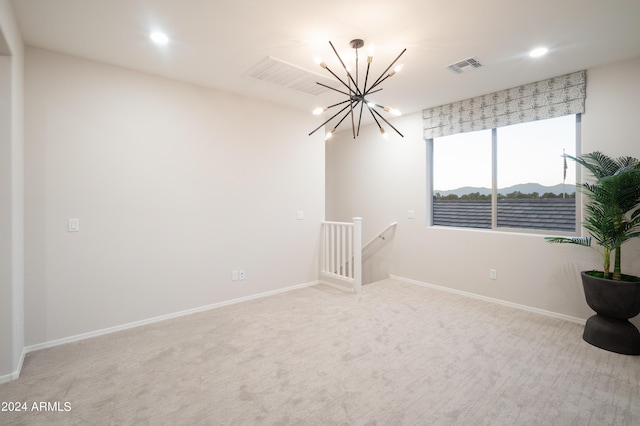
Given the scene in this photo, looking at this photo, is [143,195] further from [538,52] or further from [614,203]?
[614,203]

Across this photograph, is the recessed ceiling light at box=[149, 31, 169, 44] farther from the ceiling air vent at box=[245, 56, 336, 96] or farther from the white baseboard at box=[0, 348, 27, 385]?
the white baseboard at box=[0, 348, 27, 385]

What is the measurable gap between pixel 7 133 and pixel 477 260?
479cm

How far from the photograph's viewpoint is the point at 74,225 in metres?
2.80

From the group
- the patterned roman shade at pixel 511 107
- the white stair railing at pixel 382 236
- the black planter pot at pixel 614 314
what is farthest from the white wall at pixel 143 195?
the black planter pot at pixel 614 314

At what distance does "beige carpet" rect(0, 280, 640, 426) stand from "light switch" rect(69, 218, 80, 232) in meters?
1.04

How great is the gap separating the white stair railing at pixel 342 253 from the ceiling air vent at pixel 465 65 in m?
2.04

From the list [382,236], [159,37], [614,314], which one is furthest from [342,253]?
[159,37]

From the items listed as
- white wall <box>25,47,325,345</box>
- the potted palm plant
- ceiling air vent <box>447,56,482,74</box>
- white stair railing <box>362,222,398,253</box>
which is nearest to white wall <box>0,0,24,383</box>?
white wall <box>25,47,325,345</box>

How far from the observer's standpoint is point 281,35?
2473mm

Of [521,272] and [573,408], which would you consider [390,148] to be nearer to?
[521,272]

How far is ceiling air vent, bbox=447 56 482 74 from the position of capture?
293cm

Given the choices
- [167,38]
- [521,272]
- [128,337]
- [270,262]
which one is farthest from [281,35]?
[521,272]

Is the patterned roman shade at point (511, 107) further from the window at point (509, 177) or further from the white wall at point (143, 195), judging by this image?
the white wall at point (143, 195)

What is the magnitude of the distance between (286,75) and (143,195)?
196 centimetres
